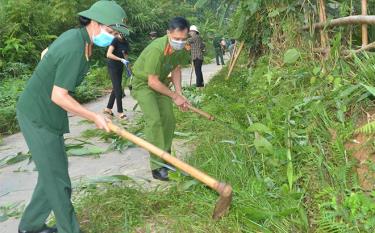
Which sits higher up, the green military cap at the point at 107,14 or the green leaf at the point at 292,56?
the green military cap at the point at 107,14

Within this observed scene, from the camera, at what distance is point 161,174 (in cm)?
428

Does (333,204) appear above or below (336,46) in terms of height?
below

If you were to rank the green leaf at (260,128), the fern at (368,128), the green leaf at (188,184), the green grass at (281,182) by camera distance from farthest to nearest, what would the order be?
the green leaf at (260,128)
the green leaf at (188,184)
the fern at (368,128)
the green grass at (281,182)

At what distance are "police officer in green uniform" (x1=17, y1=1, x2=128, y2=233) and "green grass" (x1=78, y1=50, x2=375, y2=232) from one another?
486mm

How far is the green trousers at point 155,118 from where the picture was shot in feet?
14.2

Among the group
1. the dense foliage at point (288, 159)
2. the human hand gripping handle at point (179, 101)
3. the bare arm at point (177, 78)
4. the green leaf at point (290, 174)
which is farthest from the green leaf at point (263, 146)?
the bare arm at point (177, 78)

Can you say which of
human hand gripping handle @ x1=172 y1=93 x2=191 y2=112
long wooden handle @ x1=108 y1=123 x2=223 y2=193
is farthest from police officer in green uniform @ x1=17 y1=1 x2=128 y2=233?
human hand gripping handle @ x1=172 y1=93 x2=191 y2=112

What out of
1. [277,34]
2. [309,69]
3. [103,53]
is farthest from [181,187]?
[103,53]

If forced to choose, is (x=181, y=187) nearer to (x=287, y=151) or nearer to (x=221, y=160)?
(x=221, y=160)

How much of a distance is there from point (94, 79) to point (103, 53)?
195 inches

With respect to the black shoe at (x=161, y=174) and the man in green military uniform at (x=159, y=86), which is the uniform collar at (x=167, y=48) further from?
the black shoe at (x=161, y=174)

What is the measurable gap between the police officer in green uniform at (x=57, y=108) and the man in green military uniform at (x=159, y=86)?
125 cm

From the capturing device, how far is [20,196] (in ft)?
14.0

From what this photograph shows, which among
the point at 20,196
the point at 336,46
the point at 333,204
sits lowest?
the point at 20,196
